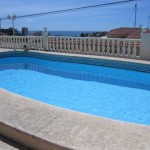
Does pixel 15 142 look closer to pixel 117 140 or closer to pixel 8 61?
pixel 117 140

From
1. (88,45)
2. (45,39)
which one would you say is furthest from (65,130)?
(45,39)

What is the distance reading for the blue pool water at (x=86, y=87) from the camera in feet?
17.1

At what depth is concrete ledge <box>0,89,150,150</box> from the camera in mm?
2284

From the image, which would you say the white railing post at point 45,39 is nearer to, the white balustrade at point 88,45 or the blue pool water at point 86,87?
the white balustrade at point 88,45

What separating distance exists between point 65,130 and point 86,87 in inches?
170

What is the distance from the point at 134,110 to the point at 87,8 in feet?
28.9

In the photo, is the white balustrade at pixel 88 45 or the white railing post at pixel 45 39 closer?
the white balustrade at pixel 88 45

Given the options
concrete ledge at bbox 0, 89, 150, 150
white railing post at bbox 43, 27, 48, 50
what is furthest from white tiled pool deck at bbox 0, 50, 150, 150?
white railing post at bbox 43, 27, 48, 50

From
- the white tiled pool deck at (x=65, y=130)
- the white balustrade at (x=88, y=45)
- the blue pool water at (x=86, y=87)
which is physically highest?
the white balustrade at (x=88, y=45)

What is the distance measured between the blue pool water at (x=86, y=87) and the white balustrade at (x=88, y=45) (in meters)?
0.87

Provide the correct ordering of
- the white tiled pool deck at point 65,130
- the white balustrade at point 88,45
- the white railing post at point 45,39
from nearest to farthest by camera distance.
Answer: the white tiled pool deck at point 65,130
the white balustrade at point 88,45
the white railing post at point 45,39

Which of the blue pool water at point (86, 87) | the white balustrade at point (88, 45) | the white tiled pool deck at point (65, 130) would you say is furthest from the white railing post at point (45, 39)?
the white tiled pool deck at point (65, 130)

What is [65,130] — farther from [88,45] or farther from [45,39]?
[45,39]

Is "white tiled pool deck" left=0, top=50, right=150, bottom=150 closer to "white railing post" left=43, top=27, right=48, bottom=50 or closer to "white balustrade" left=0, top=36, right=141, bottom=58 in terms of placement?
"white balustrade" left=0, top=36, right=141, bottom=58
